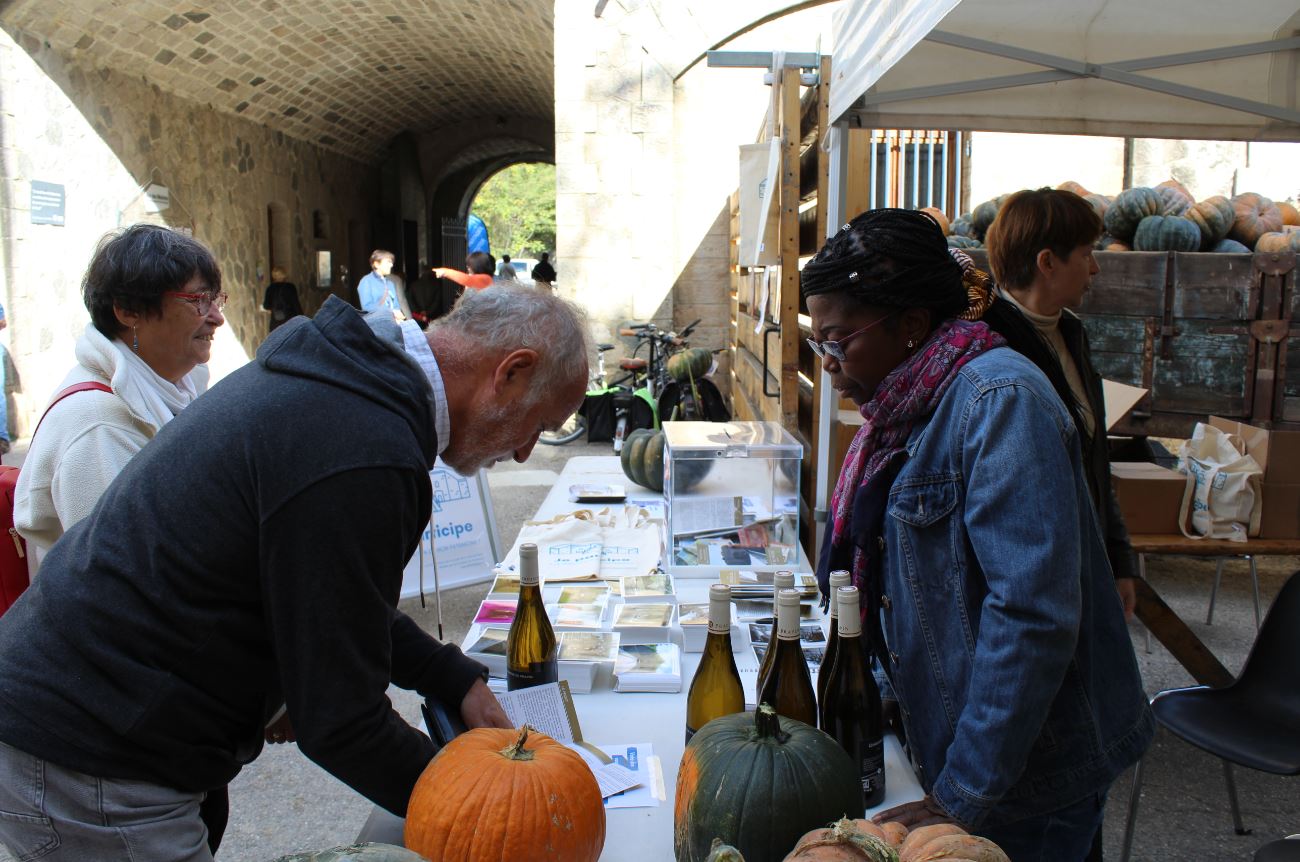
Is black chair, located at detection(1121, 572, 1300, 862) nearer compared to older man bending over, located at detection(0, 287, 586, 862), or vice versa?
older man bending over, located at detection(0, 287, 586, 862)

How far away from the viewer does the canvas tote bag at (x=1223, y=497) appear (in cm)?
351

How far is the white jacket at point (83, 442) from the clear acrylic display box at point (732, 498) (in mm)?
1484

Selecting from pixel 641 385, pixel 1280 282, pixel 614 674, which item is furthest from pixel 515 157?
pixel 614 674

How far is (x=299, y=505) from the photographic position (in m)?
1.22

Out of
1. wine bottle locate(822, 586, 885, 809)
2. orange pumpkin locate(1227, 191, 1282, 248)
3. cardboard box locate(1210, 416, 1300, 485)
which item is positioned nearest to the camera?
Result: wine bottle locate(822, 586, 885, 809)

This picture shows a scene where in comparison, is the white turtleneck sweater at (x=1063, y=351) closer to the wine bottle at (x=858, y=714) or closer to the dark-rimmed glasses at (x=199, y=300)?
the wine bottle at (x=858, y=714)

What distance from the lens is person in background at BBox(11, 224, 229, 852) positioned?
6.68 feet

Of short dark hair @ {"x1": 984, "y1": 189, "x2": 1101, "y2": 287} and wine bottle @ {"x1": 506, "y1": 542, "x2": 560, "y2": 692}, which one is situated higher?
short dark hair @ {"x1": 984, "y1": 189, "x2": 1101, "y2": 287}

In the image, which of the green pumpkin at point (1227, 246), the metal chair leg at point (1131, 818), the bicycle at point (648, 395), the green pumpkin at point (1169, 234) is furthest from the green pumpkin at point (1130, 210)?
the metal chair leg at point (1131, 818)

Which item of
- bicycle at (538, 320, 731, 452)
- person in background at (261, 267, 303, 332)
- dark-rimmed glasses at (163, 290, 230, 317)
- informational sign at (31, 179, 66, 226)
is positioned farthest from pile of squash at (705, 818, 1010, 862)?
person in background at (261, 267, 303, 332)

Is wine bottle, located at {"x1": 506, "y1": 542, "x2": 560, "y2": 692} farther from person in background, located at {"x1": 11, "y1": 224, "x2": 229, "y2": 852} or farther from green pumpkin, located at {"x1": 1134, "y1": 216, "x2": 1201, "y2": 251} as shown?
green pumpkin, located at {"x1": 1134, "y1": 216, "x2": 1201, "y2": 251}

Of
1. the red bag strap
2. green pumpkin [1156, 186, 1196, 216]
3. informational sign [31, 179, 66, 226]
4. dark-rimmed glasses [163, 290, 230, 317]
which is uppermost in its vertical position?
informational sign [31, 179, 66, 226]

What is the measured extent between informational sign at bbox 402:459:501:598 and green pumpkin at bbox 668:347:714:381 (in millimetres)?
4054

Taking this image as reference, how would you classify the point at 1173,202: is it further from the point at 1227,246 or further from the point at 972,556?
the point at 972,556
